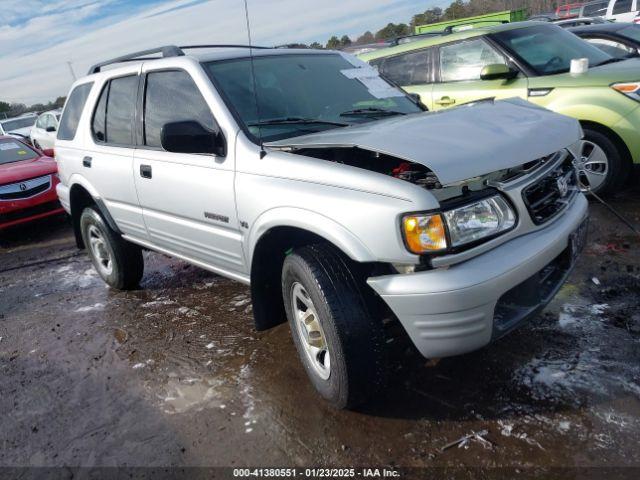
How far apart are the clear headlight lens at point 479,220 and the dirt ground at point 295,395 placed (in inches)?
36.3

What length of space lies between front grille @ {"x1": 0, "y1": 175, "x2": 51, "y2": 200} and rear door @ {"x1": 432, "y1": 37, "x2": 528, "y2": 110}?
5651mm

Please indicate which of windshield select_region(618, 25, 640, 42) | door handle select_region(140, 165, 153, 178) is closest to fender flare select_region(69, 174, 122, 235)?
door handle select_region(140, 165, 153, 178)

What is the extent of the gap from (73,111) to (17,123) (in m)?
18.1

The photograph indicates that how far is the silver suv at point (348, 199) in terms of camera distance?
7.47 ft

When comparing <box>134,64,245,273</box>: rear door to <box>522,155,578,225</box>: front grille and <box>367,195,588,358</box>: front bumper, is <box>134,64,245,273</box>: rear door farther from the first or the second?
<box>522,155,578,225</box>: front grille

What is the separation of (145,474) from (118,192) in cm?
236

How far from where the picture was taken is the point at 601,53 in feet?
19.6

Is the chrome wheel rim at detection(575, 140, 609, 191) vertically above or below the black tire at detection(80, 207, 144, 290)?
above

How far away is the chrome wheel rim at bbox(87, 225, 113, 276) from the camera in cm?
504

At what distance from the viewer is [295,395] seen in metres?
3.02

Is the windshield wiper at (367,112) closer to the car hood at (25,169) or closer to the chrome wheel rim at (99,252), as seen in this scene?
the chrome wheel rim at (99,252)

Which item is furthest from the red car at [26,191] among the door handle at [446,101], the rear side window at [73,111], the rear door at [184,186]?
the door handle at [446,101]

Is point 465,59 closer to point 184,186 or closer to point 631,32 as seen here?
point 631,32

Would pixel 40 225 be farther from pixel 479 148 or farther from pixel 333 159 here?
pixel 479 148
